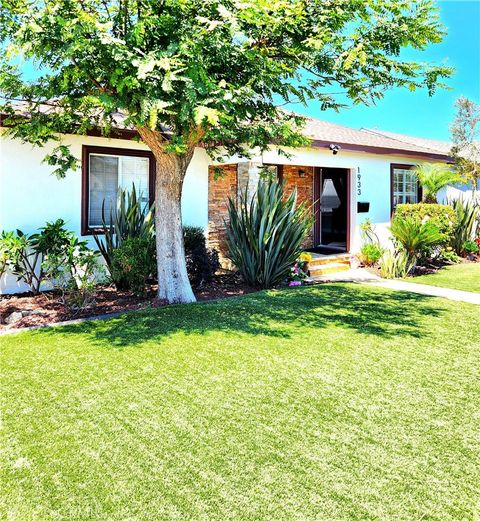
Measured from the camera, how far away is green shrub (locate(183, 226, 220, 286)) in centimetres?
936

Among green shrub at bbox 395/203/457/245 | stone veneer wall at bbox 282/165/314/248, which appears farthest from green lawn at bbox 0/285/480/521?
stone veneer wall at bbox 282/165/314/248

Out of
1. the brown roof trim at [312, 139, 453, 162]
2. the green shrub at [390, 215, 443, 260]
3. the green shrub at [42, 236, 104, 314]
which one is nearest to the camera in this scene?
the green shrub at [42, 236, 104, 314]

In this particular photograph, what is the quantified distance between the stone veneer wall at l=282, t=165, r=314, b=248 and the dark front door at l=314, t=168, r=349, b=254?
0.27 m

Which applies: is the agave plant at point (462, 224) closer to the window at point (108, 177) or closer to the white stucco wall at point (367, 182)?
the white stucco wall at point (367, 182)

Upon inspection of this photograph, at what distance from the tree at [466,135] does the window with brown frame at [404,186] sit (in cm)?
214

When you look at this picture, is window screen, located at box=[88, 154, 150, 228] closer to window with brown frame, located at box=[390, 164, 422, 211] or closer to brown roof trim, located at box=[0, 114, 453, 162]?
brown roof trim, located at box=[0, 114, 453, 162]

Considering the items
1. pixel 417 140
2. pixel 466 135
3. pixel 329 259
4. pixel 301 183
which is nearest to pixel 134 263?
pixel 329 259

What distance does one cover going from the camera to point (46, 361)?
4.89 metres

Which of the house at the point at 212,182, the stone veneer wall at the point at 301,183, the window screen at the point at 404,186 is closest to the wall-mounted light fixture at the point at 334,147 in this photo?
the house at the point at 212,182

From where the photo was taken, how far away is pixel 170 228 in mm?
7543

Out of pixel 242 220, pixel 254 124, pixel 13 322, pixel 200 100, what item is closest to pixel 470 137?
pixel 242 220

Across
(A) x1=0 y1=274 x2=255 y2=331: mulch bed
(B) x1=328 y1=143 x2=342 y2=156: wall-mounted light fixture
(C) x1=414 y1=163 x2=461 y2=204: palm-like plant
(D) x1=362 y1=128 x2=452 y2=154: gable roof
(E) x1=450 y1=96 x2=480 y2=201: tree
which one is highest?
(D) x1=362 y1=128 x2=452 y2=154: gable roof

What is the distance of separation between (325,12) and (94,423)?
618cm

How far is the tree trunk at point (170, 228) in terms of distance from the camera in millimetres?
7352
